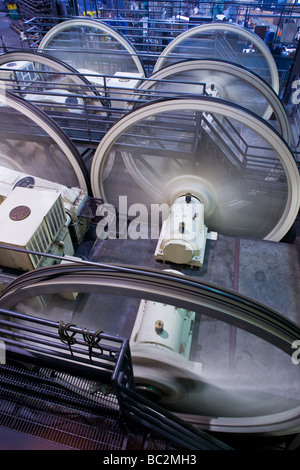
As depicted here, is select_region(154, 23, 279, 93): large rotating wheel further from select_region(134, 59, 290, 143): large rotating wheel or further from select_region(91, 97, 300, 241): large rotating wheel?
select_region(91, 97, 300, 241): large rotating wheel

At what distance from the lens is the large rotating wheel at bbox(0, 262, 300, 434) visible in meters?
2.47

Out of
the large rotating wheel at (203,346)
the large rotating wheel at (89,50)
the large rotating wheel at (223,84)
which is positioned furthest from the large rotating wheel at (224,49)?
the large rotating wheel at (203,346)

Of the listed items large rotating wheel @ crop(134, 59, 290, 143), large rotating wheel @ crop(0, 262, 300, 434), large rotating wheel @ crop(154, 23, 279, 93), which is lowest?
large rotating wheel @ crop(0, 262, 300, 434)

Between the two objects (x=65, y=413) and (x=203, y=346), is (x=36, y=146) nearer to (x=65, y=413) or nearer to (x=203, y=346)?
(x=203, y=346)

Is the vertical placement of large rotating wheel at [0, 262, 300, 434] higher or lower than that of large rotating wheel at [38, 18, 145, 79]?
lower

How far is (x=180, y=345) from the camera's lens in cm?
381

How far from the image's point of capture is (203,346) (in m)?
4.09

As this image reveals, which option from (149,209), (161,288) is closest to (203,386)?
(161,288)

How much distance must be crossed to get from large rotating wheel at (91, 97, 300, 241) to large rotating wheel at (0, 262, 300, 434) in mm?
2860

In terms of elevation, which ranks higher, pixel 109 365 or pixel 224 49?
pixel 224 49

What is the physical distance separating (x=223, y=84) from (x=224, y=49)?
301 cm

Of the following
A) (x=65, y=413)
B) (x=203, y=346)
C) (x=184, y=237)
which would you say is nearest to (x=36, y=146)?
(x=184, y=237)

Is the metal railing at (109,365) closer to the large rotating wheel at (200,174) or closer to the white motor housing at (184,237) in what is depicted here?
the white motor housing at (184,237)

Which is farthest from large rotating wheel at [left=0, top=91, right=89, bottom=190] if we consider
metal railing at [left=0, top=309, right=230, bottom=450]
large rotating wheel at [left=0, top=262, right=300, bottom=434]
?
metal railing at [left=0, top=309, right=230, bottom=450]
